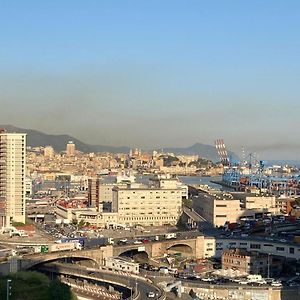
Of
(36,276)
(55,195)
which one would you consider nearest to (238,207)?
(36,276)

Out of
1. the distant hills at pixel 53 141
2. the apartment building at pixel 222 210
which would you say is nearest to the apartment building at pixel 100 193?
the apartment building at pixel 222 210

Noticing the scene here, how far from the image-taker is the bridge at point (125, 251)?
17.8 meters

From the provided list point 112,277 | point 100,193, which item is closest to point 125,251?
point 112,277

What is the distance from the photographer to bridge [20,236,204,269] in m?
17.8

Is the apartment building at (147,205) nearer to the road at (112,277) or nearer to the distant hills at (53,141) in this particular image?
the road at (112,277)

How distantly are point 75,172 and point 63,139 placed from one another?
63323 mm

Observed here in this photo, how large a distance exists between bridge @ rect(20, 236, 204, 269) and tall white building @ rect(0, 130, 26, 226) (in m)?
7.51

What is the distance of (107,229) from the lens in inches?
1101

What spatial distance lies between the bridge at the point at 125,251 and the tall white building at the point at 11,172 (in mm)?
7512

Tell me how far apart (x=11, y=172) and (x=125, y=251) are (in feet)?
26.3

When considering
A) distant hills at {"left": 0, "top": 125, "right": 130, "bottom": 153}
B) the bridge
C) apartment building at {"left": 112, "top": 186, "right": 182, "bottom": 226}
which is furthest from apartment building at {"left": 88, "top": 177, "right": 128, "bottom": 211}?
distant hills at {"left": 0, "top": 125, "right": 130, "bottom": 153}

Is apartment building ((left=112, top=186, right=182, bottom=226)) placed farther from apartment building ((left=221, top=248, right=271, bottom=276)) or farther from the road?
the road

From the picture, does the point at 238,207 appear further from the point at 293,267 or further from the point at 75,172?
the point at 75,172

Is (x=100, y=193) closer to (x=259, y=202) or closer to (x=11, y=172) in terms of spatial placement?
(x=259, y=202)
